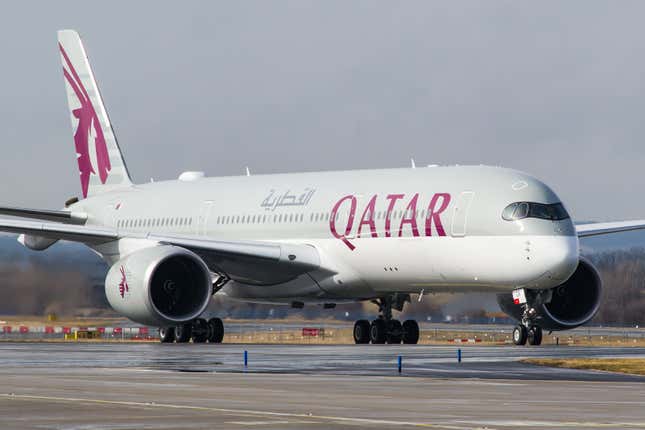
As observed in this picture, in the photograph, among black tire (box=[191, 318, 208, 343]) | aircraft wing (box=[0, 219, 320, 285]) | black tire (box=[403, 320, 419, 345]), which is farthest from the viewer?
black tire (box=[191, 318, 208, 343])

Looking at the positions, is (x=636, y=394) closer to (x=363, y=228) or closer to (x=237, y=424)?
(x=237, y=424)

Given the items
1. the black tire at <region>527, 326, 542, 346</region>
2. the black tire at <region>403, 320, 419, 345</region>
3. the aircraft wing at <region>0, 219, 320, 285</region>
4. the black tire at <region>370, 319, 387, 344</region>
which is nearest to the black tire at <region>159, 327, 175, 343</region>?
the aircraft wing at <region>0, 219, 320, 285</region>

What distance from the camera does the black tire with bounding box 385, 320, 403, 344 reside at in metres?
44.5

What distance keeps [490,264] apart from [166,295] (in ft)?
31.7

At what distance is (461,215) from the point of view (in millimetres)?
39750

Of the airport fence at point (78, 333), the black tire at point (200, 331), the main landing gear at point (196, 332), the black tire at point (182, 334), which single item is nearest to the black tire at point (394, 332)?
the main landing gear at point (196, 332)

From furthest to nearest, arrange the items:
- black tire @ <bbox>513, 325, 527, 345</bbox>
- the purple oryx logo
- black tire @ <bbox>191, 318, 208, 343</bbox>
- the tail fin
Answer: the purple oryx logo → the tail fin → black tire @ <bbox>191, 318, 208, 343</bbox> → black tire @ <bbox>513, 325, 527, 345</bbox>

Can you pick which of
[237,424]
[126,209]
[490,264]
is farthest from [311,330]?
[237,424]

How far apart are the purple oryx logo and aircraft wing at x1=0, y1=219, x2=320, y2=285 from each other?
9711 millimetres

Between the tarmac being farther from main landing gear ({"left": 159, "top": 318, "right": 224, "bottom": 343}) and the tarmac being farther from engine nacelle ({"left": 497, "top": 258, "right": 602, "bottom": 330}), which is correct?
main landing gear ({"left": 159, "top": 318, "right": 224, "bottom": 343})

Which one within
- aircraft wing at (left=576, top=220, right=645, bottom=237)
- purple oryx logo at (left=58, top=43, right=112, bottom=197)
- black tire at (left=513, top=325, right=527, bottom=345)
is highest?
purple oryx logo at (left=58, top=43, right=112, bottom=197)

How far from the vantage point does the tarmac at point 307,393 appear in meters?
16.5

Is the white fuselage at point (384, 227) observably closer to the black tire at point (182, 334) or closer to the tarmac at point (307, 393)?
the black tire at point (182, 334)

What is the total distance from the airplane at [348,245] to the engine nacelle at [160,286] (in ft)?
0.14
